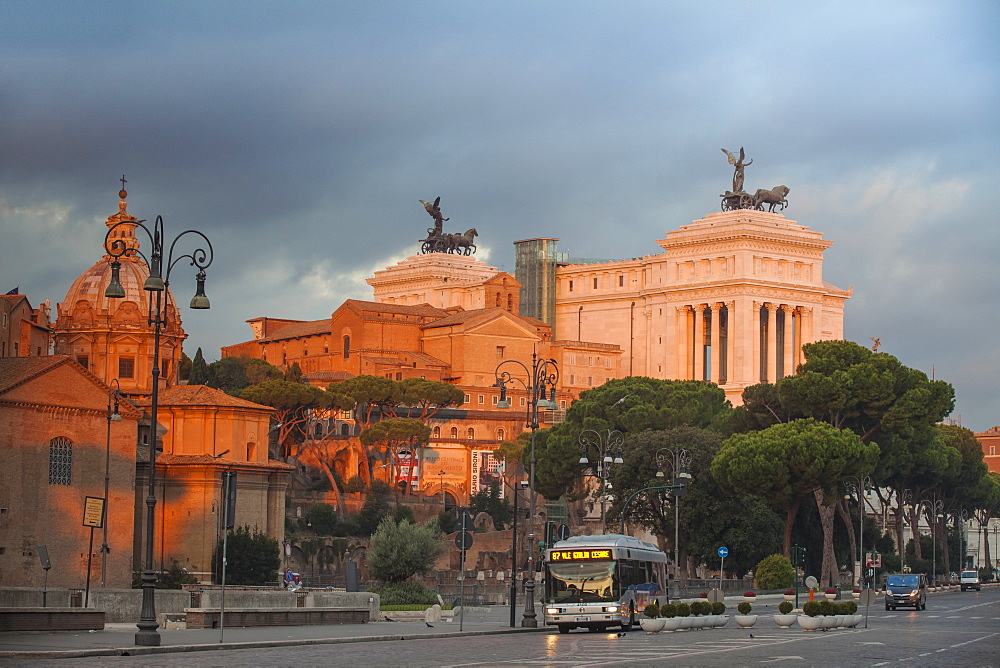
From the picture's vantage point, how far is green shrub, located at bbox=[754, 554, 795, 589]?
246 ft

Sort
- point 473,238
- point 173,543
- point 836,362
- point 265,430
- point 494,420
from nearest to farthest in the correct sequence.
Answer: point 173,543 < point 265,430 < point 836,362 < point 494,420 < point 473,238

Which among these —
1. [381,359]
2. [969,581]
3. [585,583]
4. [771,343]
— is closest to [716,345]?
[771,343]

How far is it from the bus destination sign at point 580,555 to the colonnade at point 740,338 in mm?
100200

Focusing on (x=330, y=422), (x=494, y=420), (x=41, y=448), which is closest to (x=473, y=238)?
(x=494, y=420)

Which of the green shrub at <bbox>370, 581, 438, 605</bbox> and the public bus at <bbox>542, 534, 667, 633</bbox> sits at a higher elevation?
the public bus at <bbox>542, 534, 667, 633</bbox>

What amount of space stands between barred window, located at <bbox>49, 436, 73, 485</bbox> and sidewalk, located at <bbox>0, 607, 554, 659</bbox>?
23.3 metres

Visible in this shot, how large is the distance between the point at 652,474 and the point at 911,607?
23.1 metres

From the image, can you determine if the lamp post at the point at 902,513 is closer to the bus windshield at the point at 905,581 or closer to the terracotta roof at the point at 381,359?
the bus windshield at the point at 905,581

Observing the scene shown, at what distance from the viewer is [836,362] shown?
87.6 metres

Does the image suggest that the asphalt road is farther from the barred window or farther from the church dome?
the church dome

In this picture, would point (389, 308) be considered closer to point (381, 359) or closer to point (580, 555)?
point (381, 359)

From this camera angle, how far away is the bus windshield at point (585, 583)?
40.1 meters

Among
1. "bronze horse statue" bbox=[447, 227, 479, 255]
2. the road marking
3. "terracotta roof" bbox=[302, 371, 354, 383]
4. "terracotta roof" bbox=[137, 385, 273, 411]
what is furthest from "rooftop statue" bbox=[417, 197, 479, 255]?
the road marking

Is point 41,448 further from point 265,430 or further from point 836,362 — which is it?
point 836,362
